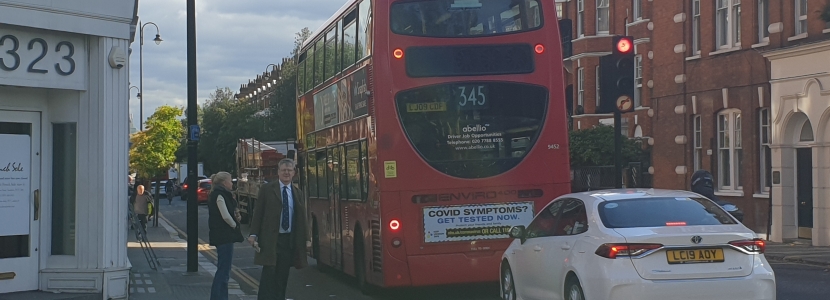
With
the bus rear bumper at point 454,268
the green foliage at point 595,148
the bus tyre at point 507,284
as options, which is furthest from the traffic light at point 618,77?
the green foliage at point 595,148

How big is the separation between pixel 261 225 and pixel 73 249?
2.61 meters

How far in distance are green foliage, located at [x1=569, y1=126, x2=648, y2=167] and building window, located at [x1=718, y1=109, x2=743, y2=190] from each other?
20.7ft

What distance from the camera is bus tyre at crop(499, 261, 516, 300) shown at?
1190cm

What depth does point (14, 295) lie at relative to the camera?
12047 millimetres

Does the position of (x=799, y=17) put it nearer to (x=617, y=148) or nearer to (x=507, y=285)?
(x=617, y=148)

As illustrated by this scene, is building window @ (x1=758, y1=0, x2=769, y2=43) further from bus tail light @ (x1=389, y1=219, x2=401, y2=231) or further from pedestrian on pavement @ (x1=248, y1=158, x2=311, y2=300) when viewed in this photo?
pedestrian on pavement @ (x1=248, y1=158, x2=311, y2=300)

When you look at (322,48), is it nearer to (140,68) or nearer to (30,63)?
(30,63)

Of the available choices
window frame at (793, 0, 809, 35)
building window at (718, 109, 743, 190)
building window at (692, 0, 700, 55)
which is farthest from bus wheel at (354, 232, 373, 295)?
building window at (692, 0, 700, 55)

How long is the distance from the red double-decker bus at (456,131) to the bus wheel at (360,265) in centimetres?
75

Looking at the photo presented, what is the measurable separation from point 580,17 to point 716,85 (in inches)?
513

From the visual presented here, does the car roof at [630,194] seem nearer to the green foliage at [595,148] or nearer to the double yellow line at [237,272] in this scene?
the double yellow line at [237,272]

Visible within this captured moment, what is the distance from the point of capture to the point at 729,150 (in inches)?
1165

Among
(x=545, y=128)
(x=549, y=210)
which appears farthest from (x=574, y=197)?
(x=545, y=128)

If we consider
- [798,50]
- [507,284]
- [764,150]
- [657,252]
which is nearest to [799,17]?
[798,50]
